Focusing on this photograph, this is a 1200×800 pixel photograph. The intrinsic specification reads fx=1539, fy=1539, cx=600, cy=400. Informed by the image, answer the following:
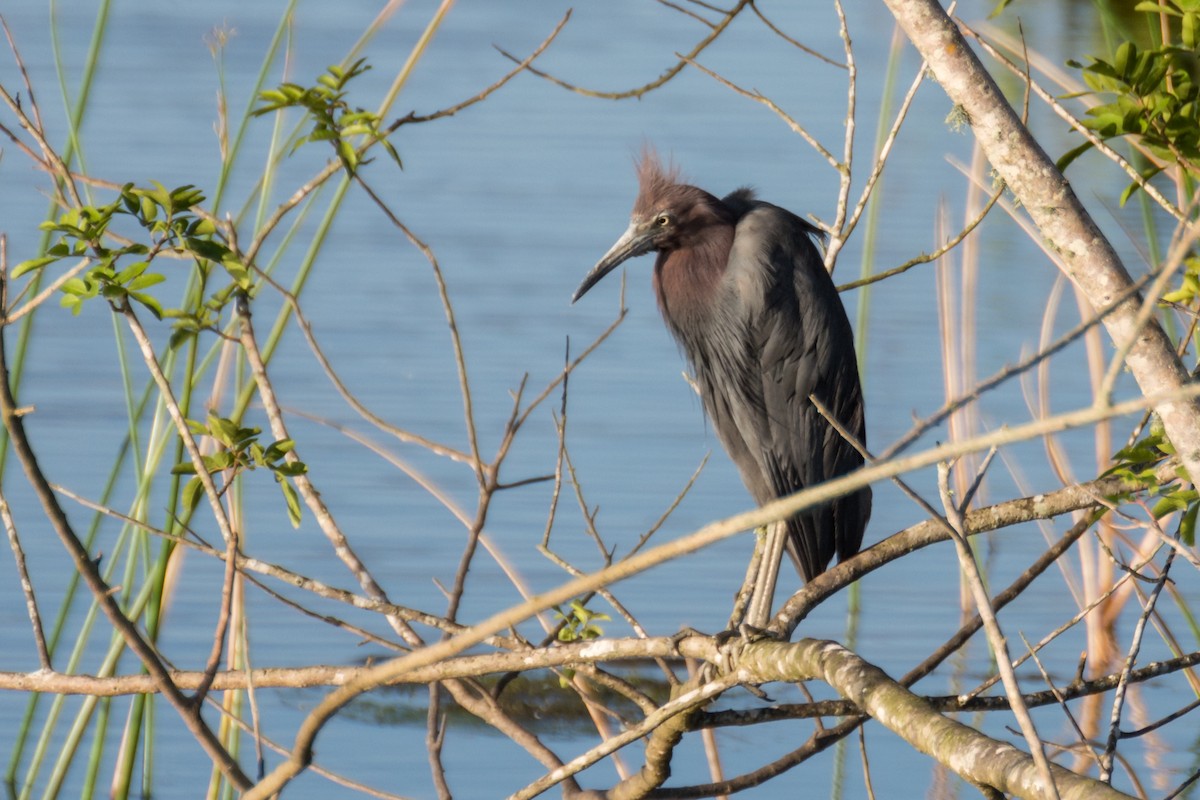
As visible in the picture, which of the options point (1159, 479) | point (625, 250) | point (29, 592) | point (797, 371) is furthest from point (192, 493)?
point (797, 371)

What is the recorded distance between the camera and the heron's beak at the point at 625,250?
11.9ft

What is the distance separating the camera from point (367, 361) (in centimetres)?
644

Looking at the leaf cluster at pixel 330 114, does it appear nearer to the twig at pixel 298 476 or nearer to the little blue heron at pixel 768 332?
the twig at pixel 298 476

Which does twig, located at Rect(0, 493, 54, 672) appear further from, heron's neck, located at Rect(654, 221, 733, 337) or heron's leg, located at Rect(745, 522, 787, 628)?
heron's neck, located at Rect(654, 221, 733, 337)

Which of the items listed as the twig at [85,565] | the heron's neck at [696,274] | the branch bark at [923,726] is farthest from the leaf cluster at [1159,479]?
the heron's neck at [696,274]

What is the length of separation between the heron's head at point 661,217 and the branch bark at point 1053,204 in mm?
1555

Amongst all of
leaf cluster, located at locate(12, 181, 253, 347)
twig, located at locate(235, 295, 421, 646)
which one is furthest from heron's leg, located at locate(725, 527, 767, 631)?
leaf cluster, located at locate(12, 181, 253, 347)

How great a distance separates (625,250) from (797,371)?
0.50 metres

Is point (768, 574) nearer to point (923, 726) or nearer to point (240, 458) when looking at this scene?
Answer: point (240, 458)

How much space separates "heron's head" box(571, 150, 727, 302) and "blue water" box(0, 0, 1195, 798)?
0.87 m

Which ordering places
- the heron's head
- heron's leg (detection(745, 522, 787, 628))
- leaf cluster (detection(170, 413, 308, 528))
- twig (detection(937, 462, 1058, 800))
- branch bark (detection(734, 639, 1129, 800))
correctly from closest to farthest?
1. twig (detection(937, 462, 1058, 800))
2. branch bark (detection(734, 639, 1129, 800))
3. leaf cluster (detection(170, 413, 308, 528))
4. heron's leg (detection(745, 522, 787, 628))
5. the heron's head

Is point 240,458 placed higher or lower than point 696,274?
lower

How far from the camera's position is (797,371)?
11.9ft

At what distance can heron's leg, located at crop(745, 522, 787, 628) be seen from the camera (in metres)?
3.25
